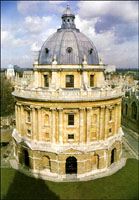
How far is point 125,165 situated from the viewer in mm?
33750

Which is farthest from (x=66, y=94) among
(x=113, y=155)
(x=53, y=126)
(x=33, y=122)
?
(x=113, y=155)

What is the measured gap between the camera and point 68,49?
31906 millimetres

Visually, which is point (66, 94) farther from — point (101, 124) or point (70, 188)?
point (70, 188)

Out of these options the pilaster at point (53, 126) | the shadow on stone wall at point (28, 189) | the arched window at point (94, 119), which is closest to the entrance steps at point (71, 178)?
the shadow on stone wall at point (28, 189)

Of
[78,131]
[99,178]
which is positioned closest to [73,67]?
[78,131]

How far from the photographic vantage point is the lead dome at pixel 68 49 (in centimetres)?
3180

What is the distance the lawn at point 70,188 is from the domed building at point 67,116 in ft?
5.90

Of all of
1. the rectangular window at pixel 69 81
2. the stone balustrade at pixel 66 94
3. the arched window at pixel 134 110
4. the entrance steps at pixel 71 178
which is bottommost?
the entrance steps at pixel 71 178

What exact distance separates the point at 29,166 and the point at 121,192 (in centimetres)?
1515

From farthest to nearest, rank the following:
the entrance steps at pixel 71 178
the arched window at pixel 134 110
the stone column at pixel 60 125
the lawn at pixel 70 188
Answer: the arched window at pixel 134 110
the entrance steps at pixel 71 178
the stone column at pixel 60 125
the lawn at pixel 70 188

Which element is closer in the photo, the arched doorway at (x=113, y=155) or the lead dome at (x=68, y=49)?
the lead dome at (x=68, y=49)

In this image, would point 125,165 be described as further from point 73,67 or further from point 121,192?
point 73,67

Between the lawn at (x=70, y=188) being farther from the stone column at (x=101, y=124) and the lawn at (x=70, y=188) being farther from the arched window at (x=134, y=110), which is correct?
the arched window at (x=134, y=110)

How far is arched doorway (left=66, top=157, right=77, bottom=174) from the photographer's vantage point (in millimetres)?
30484
